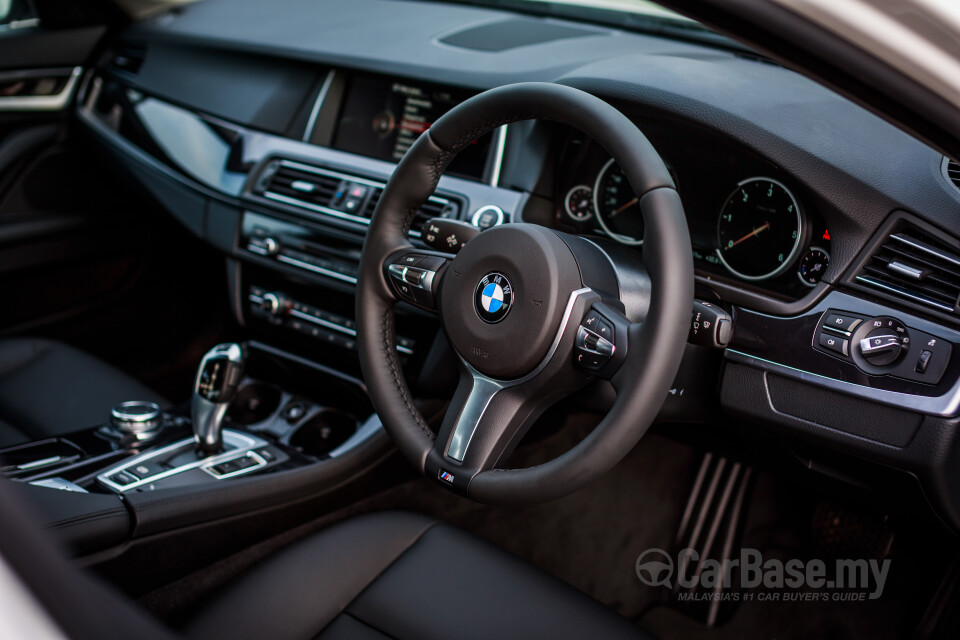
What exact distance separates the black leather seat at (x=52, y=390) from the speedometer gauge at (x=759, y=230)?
48.4 inches

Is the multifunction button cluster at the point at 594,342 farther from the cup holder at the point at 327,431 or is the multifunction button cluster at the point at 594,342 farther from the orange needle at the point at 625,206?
the cup holder at the point at 327,431

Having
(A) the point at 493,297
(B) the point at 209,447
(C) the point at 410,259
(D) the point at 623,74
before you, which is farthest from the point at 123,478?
(D) the point at 623,74

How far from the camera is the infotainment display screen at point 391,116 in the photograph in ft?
5.63

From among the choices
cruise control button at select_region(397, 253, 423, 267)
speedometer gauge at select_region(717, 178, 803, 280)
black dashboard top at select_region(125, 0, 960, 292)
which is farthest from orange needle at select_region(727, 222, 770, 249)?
cruise control button at select_region(397, 253, 423, 267)

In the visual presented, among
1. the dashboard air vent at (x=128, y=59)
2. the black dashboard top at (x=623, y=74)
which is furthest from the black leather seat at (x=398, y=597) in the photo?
the dashboard air vent at (x=128, y=59)

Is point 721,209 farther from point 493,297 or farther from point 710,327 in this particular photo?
point 493,297

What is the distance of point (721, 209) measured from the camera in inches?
55.3

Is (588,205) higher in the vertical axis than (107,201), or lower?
higher

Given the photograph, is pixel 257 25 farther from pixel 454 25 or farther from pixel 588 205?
pixel 588 205

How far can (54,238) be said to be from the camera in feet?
7.54

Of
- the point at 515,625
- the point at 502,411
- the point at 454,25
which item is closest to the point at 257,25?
the point at 454,25

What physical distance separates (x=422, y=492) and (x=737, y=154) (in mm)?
1036

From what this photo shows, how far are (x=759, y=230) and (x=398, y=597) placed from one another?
794 millimetres

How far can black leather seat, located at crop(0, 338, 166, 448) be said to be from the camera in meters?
1.67
